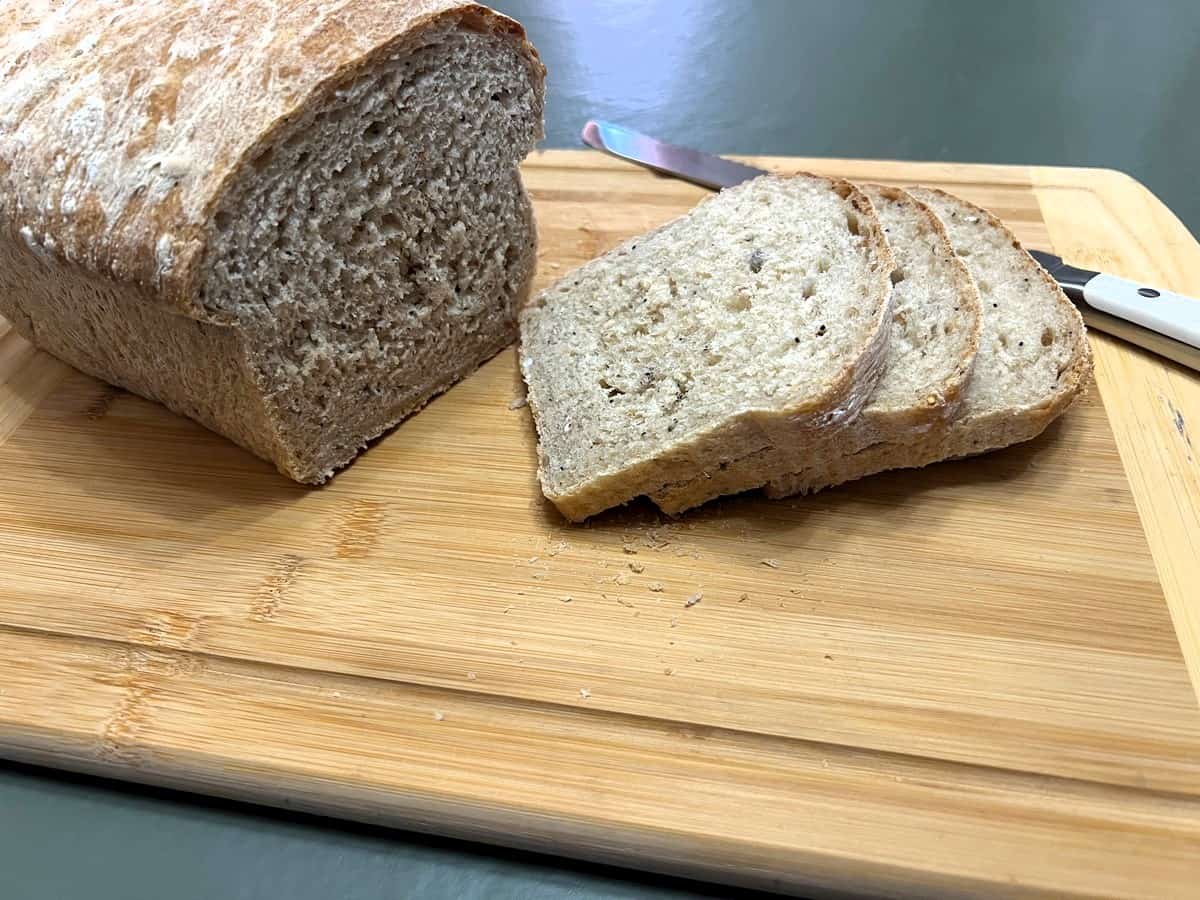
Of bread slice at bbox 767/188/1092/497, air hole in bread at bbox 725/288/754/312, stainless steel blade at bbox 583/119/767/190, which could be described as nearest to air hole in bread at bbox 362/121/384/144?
air hole in bread at bbox 725/288/754/312

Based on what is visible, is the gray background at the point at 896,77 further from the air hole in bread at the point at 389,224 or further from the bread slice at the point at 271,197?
the air hole in bread at the point at 389,224

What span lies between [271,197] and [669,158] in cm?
158

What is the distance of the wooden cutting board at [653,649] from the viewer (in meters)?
1.54

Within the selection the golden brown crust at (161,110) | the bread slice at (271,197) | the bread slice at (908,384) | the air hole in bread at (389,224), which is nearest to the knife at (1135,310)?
the bread slice at (908,384)

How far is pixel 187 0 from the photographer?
2.03 meters

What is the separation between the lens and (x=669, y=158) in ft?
9.93

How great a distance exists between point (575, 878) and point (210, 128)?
1588mm

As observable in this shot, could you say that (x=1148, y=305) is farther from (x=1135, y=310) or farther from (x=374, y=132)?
(x=374, y=132)

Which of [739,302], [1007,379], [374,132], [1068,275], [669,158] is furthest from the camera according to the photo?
[669,158]

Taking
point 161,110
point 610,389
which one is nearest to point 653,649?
point 610,389

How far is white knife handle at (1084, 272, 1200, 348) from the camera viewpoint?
220 centimetres

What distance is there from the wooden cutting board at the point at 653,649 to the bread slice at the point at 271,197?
0.73 feet

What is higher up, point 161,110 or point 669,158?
point 161,110

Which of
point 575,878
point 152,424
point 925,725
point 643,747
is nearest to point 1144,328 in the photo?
point 925,725
